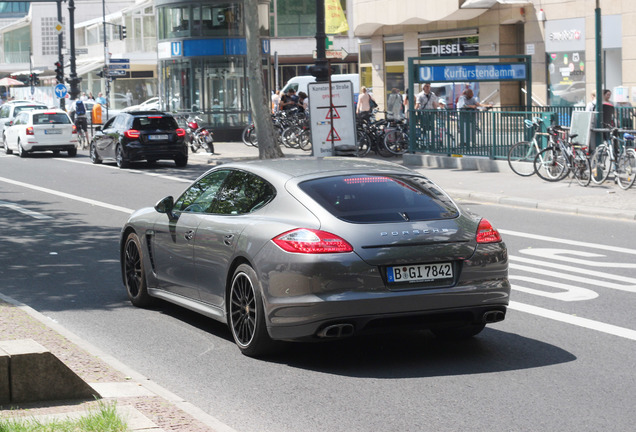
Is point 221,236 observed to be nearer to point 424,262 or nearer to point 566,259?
point 424,262

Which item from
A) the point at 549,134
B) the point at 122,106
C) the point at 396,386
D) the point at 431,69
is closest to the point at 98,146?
the point at 431,69

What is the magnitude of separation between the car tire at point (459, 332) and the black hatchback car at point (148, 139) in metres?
21.0

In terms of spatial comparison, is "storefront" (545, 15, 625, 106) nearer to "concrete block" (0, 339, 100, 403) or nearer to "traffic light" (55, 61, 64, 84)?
"traffic light" (55, 61, 64, 84)

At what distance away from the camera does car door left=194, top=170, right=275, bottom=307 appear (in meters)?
7.80

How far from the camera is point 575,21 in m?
32.1

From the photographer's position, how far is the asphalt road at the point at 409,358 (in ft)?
19.9

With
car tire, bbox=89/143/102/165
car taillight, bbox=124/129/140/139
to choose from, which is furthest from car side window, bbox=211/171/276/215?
car tire, bbox=89/143/102/165

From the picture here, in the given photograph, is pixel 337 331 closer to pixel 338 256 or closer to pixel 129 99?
pixel 338 256

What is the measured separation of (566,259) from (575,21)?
21.7 m

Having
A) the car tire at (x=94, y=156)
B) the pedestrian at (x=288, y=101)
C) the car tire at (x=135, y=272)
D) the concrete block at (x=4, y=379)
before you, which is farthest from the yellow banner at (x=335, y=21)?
the concrete block at (x=4, y=379)

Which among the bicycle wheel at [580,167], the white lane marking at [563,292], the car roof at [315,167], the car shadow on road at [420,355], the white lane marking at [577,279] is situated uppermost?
the car roof at [315,167]


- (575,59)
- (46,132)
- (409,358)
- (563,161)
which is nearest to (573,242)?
(409,358)

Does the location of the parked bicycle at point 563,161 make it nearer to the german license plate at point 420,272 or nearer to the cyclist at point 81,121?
the german license plate at point 420,272

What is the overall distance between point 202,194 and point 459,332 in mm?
2389
